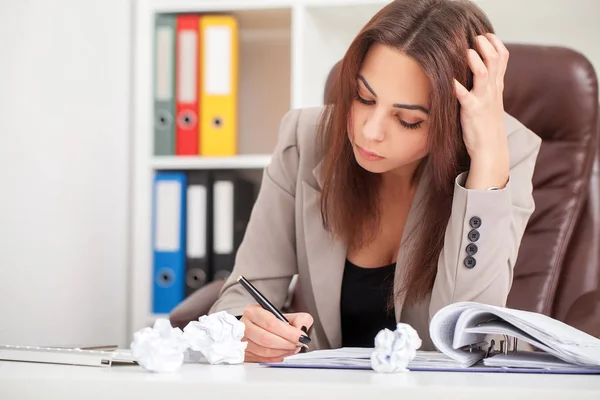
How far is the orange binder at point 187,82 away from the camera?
2072 mm

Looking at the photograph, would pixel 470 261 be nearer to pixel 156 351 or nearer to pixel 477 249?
pixel 477 249

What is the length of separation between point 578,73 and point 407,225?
1.91 feet

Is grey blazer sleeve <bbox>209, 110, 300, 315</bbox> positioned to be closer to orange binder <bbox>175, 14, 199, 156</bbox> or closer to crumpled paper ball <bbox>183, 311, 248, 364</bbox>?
crumpled paper ball <bbox>183, 311, 248, 364</bbox>

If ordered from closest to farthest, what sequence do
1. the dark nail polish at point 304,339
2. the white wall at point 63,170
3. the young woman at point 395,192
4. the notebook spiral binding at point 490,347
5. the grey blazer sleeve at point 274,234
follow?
the notebook spiral binding at point 490,347, the dark nail polish at point 304,339, the young woman at point 395,192, the grey blazer sleeve at point 274,234, the white wall at point 63,170

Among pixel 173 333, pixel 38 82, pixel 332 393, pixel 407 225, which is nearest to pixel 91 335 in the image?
pixel 38 82

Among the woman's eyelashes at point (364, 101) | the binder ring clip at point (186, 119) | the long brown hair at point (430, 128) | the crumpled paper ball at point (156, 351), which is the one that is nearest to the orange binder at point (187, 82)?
the binder ring clip at point (186, 119)

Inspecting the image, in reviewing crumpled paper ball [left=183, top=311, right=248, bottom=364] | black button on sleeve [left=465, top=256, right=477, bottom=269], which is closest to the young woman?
black button on sleeve [left=465, top=256, right=477, bottom=269]

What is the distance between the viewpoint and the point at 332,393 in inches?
22.1

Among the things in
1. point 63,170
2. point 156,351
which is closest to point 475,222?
point 156,351

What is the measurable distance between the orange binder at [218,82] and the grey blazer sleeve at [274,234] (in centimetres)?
69

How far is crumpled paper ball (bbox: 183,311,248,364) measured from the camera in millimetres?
764

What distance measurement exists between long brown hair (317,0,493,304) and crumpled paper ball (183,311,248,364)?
455mm

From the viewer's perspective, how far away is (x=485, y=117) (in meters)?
1.09

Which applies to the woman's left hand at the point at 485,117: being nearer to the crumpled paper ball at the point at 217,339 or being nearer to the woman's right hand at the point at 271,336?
the woman's right hand at the point at 271,336
